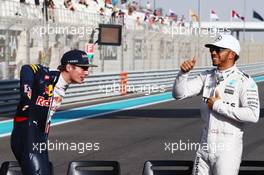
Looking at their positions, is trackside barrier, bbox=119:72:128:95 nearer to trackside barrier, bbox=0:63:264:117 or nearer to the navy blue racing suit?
trackside barrier, bbox=0:63:264:117

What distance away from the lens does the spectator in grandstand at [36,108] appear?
18.1 ft

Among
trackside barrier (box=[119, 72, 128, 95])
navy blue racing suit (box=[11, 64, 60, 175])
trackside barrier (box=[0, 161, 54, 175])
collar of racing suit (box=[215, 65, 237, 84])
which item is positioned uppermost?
collar of racing suit (box=[215, 65, 237, 84])

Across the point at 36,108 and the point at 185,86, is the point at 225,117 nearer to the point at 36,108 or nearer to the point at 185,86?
the point at 185,86

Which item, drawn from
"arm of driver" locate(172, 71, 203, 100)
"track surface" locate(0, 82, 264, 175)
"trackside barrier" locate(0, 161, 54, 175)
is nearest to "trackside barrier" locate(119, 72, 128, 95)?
"track surface" locate(0, 82, 264, 175)

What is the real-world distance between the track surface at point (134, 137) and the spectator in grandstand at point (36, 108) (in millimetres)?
4626

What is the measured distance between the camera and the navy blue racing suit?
552 centimetres

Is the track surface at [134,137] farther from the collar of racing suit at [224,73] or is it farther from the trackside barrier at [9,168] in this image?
the collar of racing suit at [224,73]

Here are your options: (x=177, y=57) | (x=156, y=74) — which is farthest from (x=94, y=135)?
(x=177, y=57)

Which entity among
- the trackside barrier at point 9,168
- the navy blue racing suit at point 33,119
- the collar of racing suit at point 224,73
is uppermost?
the collar of racing suit at point 224,73

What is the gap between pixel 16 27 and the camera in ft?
70.7

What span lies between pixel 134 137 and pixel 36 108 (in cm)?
938

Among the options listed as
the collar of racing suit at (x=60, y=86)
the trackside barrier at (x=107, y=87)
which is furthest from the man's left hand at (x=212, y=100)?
the trackside barrier at (x=107, y=87)

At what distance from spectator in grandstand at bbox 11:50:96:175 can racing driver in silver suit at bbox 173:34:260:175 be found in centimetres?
79

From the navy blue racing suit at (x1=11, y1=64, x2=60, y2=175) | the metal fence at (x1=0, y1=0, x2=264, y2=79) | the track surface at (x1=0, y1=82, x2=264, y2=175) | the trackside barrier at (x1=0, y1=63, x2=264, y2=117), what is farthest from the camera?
the metal fence at (x1=0, y1=0, x2=264, y2=79)
